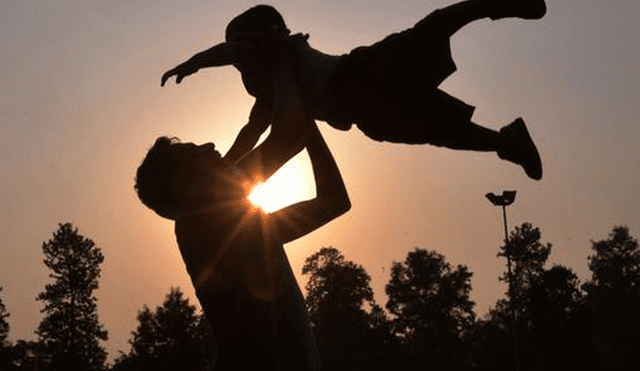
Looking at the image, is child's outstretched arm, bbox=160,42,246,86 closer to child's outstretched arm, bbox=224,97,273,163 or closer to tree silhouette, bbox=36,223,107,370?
child's outstretched arm, bbox=224,97,273,163

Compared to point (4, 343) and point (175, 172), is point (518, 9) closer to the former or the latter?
point (175, 172)

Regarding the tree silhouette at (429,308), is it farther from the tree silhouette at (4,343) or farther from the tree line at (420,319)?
the tree silhouette at (4,343)

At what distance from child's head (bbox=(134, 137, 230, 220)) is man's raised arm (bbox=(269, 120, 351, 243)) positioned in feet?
1.40

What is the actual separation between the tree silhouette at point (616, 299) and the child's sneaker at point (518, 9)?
5738 centimetres

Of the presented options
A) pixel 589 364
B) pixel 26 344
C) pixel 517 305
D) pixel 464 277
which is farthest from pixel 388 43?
pixel 464 277

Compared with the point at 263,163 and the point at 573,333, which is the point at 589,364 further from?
the point at 263,163

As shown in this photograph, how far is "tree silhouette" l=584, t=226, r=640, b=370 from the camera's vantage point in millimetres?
60031

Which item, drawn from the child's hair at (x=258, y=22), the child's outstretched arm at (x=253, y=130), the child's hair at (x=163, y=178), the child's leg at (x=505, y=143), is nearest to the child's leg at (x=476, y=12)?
the child's leg at (x=505, y=143)

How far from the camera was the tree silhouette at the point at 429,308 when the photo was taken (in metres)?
64.9

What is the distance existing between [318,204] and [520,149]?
7.13 feet

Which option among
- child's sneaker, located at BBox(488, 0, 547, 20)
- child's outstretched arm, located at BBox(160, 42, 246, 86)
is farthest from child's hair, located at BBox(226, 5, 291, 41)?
child's sneaker, located at BBox(488, 0, 547, 20)

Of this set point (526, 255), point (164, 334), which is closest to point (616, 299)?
point (526, 255)

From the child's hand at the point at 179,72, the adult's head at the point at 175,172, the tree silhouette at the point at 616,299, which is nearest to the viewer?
the adult's head at the point at 175,172

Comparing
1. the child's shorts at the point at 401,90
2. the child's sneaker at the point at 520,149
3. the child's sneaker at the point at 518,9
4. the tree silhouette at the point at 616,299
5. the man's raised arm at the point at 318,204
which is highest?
the tree silhouette at the point at 616,299
